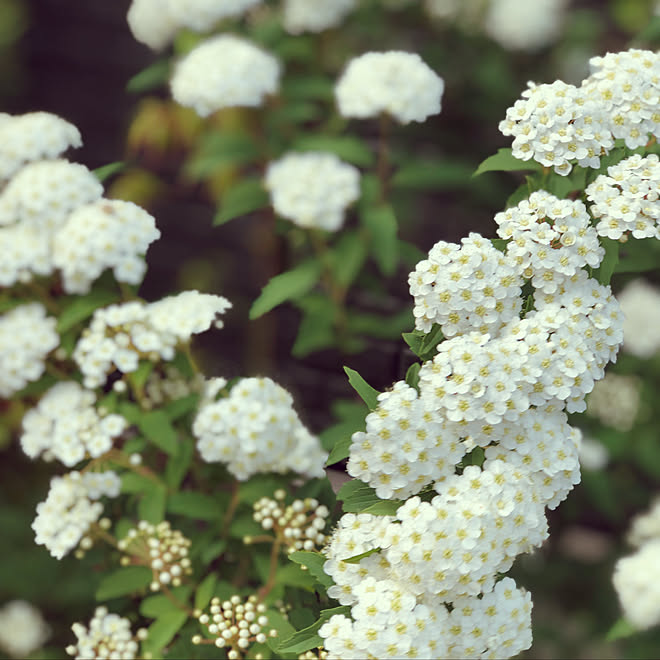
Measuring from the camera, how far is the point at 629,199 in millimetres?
1061

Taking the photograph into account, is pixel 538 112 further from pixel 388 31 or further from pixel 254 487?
pixel 388 31

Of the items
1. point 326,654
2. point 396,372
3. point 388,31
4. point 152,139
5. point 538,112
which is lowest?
point 326,654

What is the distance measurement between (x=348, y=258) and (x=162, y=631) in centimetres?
108

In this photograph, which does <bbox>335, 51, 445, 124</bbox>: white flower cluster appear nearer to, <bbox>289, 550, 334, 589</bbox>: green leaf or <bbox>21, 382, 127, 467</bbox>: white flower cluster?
<bbox>21, 382, 127, 467</bbox>: white flower cluster

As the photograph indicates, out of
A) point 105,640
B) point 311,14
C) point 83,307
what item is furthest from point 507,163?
point 311,14

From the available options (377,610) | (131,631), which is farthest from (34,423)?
(377,610)

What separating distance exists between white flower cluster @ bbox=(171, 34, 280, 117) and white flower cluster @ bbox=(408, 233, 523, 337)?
0.97 m

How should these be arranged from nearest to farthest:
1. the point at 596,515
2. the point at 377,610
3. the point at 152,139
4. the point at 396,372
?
the point at 377,610, the point at 396,372, the point at 152,139, the point at 596,515

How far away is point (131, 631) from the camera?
1378mm

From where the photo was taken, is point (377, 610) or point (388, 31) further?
point (388, 31)

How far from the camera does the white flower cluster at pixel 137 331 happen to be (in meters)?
1.30

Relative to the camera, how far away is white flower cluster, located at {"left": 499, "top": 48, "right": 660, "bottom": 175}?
109cm

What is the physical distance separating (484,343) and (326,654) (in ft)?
1.49

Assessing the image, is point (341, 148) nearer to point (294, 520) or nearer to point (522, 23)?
point (522, 23)
